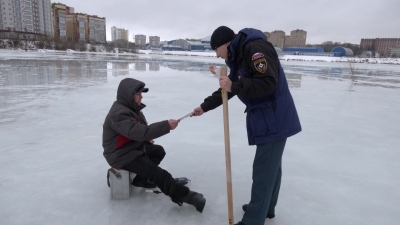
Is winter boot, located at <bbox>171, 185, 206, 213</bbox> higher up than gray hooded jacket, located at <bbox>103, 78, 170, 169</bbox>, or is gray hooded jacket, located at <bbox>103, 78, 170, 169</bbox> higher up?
gray hooded jacket, located at <bbox>103, 78, 170, 169</bbox>

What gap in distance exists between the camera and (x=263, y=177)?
200 centimetres

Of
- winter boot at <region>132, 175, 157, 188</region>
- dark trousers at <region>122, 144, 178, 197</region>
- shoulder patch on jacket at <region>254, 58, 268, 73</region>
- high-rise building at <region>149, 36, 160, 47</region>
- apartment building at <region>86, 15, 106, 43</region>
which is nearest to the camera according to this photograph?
shoulder patch on jacket at <region>254, 58, 268, 73</region>

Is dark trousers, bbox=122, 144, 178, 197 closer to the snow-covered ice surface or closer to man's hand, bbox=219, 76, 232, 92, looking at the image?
the snow-covered ice surface

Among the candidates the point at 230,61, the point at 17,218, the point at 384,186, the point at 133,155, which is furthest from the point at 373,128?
the point at 17,218

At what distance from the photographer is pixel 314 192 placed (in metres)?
2.73

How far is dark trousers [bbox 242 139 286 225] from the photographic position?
76.5 inches

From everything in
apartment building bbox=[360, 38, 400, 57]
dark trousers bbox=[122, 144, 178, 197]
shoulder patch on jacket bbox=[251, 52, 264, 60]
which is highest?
apartment building bbox=[360, 38, 400, 57]

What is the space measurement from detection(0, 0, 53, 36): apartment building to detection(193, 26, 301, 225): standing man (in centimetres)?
9593

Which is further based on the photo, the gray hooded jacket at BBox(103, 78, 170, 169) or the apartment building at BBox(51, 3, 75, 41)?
the apartment building at BBox(51, 3, 75, 41)

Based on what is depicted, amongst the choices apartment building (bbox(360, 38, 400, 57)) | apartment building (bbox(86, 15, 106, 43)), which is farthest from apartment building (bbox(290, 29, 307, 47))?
apartment building (bbox(86, 15, 106, 43))

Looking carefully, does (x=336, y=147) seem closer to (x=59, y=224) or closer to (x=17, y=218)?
(x=59, y=224)

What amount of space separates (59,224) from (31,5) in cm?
10481

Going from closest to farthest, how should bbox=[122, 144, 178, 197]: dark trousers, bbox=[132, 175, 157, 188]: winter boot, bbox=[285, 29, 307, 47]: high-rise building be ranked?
1. bbox=[122, 144, 178, 197]: dark trousers
2. bbox=[132, 175, 157, 188]: winter boot
3. bbox=[285, 29, 307, 47]: high-rise building

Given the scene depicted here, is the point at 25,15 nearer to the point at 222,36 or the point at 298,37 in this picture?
the point at 222,36
